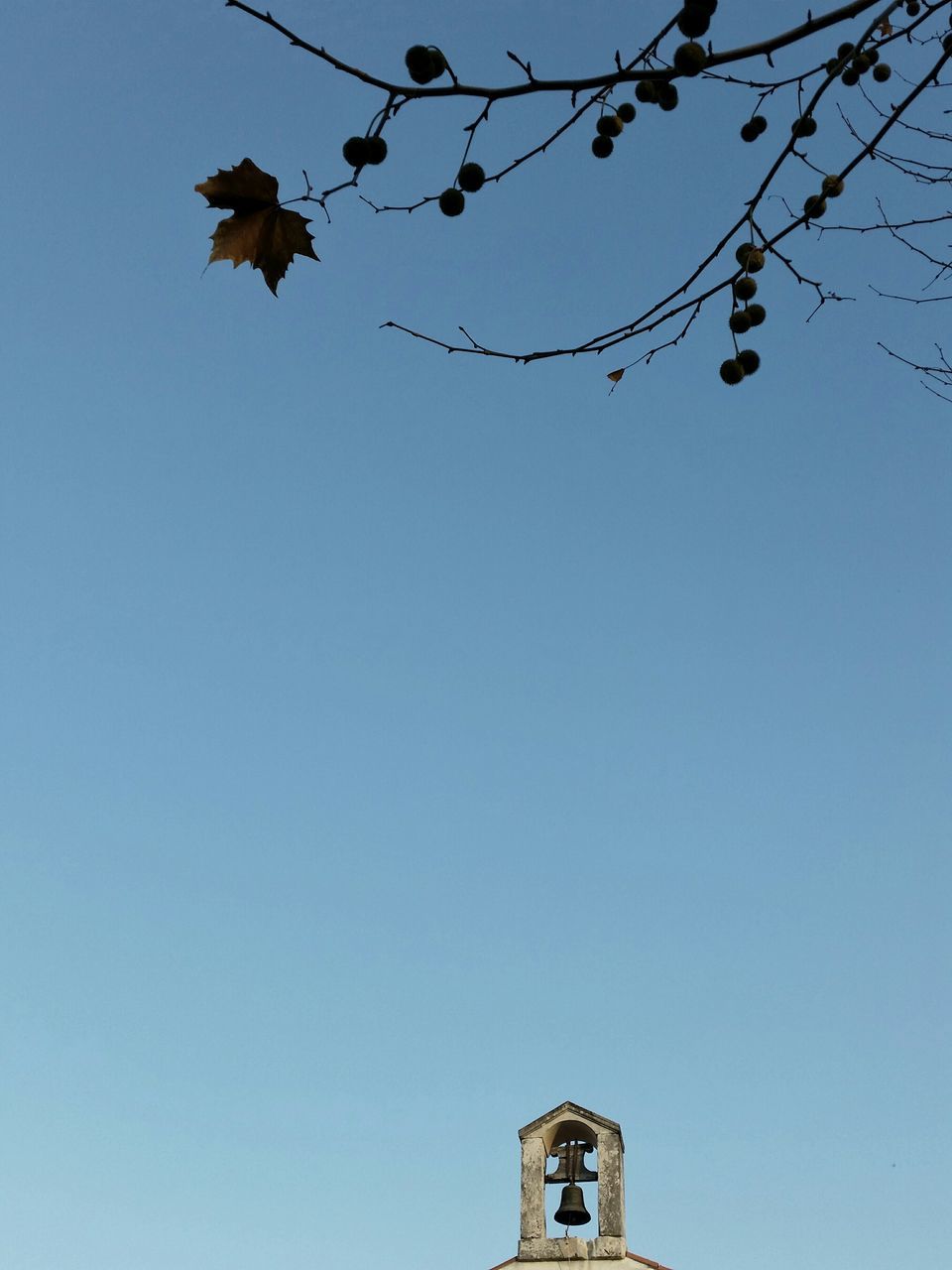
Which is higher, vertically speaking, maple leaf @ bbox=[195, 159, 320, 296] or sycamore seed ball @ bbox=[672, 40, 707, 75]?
sycamore seed ball @ bbox=[672, 40, 707, 75]

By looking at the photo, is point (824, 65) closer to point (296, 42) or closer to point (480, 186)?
point (480, 186)

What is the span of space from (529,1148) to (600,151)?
11187mm

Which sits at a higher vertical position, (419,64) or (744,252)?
(744,252)

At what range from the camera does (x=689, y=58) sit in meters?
2.53

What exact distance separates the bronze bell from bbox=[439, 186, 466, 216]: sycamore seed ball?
11.2 m

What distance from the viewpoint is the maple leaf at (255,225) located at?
2.61m

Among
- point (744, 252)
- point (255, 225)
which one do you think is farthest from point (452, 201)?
point (744, 252)

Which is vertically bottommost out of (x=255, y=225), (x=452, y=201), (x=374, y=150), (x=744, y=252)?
(x=255, y=225)

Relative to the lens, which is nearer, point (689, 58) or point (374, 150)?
point (689, 58)

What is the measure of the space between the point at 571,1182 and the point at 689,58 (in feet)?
38.3

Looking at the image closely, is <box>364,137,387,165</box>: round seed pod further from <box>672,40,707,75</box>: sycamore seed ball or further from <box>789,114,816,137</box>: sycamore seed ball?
<box>789,114,816,137</box>: sycamore seed ball

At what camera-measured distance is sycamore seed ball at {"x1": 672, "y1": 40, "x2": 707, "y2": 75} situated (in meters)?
2.52

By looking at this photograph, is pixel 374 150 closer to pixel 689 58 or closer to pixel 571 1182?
pixel 689 58

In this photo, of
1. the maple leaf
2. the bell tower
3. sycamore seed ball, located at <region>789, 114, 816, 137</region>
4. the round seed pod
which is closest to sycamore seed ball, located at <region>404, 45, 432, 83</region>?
the round seed pod
